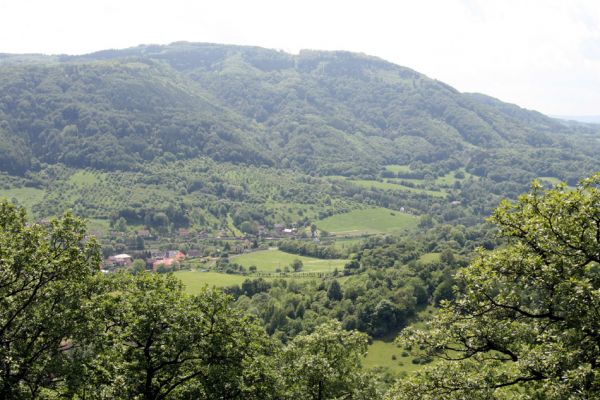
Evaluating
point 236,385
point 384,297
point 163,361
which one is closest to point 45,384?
point 163,361

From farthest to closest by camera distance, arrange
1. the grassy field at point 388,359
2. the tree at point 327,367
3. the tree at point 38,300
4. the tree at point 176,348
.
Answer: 1. the grassy field at point 388,359
2. the tree at point 327,367
3. the tree at point 176,348
4. the tree at point 38,300

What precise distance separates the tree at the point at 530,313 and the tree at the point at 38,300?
15840 millimetres

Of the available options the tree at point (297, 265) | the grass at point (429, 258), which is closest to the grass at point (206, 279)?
the tree at point (297, 265)

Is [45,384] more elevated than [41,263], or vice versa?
[41,263]

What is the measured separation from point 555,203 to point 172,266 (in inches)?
6388

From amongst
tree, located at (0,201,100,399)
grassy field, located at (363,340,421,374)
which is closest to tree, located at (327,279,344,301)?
grassy field, located at (363,340,421,374)

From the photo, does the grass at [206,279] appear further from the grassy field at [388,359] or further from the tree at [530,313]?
the tree at [530,313]

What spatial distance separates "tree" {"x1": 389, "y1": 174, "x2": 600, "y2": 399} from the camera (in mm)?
17203

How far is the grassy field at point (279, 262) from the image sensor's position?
6693 inches

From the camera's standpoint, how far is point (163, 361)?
947 inches

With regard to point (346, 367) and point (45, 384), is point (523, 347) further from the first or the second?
point (45, 384)

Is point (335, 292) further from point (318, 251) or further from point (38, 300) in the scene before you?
point (38, 300)

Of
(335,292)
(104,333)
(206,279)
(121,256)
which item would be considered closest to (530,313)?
(104,333)

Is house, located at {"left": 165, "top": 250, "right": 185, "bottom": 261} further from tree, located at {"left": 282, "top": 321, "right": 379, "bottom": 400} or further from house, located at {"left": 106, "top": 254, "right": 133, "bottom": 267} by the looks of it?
tree, located at {"left": 282, "top": 321, "right": 379, "bottom": 400}
